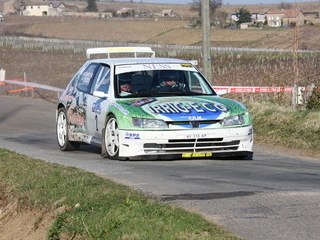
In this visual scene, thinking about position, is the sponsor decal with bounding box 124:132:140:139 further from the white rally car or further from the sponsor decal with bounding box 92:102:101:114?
the sponsor decal with bounding box 92:102:101:114

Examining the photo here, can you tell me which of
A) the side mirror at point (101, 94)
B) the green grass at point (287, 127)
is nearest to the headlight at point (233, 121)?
the side mirror at point (101, 94)

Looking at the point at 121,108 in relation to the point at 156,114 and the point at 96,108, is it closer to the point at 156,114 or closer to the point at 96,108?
the point at 156,114

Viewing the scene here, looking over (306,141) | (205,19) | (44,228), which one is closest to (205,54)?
(205,19)

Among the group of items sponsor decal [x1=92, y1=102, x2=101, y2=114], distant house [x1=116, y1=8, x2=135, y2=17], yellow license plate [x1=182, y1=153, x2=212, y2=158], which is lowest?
distant house [x1=116, y1=8, x2=135, y2=17]

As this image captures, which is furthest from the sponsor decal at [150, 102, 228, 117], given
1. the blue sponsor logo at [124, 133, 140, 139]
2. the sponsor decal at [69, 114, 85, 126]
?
the sponsor decal at [69, 114, 85, 126]

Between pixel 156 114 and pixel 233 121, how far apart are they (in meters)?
1.07

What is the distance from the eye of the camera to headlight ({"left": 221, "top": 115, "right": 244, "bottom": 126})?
1491 centimetres

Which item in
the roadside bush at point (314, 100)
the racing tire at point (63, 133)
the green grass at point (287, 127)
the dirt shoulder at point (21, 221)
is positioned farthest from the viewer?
the roadside bush at point (314, 100)

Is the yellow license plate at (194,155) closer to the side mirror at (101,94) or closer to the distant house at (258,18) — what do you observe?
the side mirror at (101,94)

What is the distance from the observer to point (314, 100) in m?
21.5

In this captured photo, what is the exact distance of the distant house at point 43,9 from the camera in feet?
579

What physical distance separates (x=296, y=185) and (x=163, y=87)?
462cm

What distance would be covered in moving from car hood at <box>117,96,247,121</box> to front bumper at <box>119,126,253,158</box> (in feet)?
0.65

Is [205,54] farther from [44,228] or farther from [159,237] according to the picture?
[159,237]
